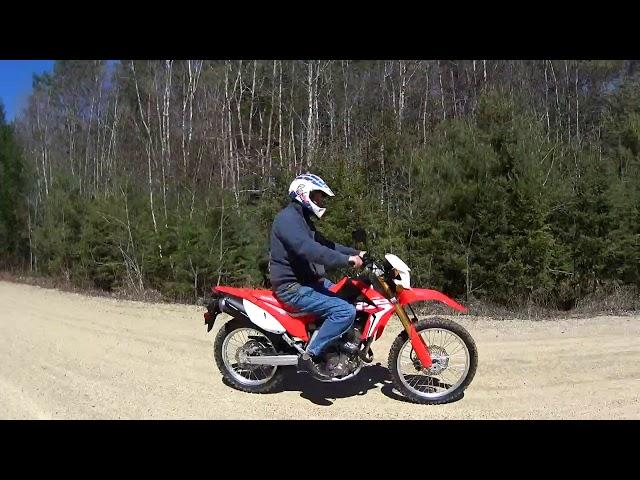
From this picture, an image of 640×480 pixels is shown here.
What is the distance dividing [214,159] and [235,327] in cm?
1488

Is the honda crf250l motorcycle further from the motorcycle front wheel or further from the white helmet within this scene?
the white helmet

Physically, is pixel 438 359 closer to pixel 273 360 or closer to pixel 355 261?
pixel 355 261

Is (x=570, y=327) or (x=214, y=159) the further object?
(x=214, y=159)

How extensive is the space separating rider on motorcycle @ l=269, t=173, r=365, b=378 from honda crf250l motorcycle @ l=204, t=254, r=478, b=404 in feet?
0.41

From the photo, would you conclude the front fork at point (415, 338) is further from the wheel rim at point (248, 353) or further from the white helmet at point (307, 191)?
the wheel rim at point (248, 353)

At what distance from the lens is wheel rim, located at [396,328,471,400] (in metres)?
4.74

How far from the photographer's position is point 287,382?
5.30m

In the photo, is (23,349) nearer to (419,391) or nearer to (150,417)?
(150,417)

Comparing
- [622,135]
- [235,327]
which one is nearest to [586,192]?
[622,135]

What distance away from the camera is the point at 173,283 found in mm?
12805

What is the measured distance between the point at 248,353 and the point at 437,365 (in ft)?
5.80

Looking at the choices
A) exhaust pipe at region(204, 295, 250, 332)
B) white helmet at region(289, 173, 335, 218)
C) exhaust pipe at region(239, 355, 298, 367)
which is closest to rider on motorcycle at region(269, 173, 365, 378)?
white helmet at region(289, 173, 335, 218)

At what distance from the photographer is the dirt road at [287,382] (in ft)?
14.7

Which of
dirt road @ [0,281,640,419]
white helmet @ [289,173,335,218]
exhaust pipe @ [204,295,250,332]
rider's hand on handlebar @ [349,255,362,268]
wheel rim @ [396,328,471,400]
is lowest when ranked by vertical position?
dirt road @ [0,281,640,419]
